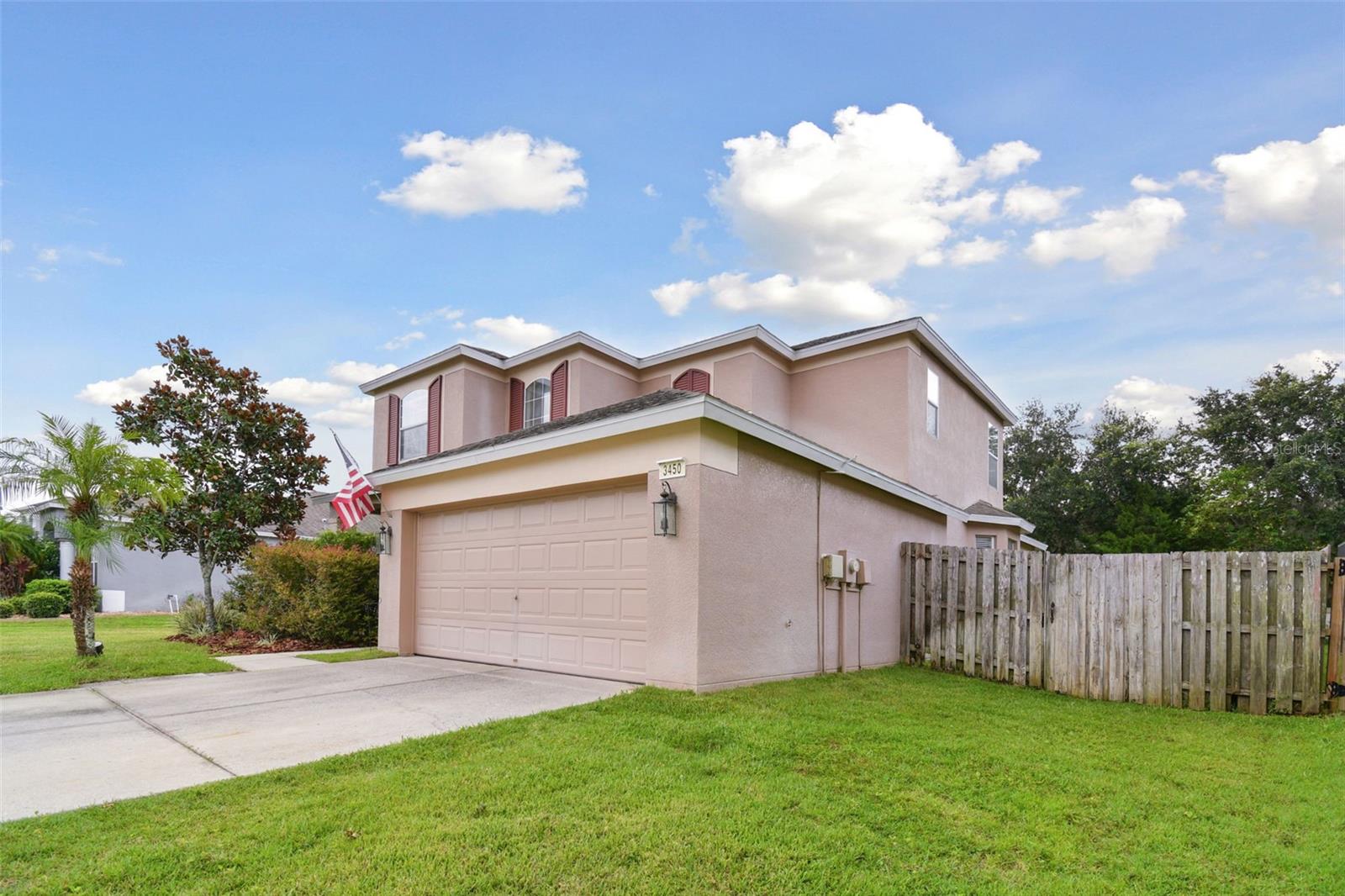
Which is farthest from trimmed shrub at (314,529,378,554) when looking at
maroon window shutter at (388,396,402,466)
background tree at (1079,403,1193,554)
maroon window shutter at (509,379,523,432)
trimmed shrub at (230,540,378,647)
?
background tree at (1079,403,1193,554)

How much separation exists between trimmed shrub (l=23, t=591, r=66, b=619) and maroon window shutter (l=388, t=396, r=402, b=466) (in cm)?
1245

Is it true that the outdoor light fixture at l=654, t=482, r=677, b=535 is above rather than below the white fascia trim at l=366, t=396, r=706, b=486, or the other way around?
below

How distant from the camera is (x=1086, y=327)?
55.2 feet

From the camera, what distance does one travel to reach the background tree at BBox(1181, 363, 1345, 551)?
25.5 metres

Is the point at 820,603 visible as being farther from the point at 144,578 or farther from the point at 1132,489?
the point at 1132,489

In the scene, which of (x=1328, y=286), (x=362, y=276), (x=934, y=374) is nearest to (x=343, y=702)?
(x=362, y=276)

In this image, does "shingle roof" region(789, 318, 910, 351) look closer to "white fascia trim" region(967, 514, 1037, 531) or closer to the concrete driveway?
"white fascia trim" region(967, 514, 1037, 531)

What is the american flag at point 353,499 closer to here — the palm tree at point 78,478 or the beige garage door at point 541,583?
the beige garage door at point 541,583

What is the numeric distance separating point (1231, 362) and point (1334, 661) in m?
25.2

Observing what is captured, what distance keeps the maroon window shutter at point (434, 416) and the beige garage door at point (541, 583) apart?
6539mm

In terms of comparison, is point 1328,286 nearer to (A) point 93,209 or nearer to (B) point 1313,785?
(B) point 1313,785

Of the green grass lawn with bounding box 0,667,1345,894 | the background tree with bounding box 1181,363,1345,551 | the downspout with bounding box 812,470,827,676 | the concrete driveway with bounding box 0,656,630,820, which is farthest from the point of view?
the background tree with bounding box 1181,363,1345,551

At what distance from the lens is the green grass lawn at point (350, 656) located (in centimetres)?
1075

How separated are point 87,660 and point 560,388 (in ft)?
32.0
